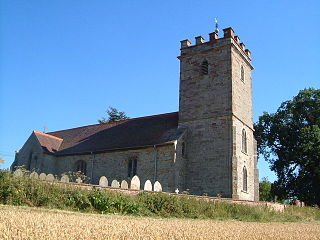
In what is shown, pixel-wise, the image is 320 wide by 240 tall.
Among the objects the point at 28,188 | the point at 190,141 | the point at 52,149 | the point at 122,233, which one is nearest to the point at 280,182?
the point at 190,141

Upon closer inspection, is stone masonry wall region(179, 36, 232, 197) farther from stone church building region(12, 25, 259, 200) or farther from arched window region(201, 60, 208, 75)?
arched window region(201, 60, 208, 75)

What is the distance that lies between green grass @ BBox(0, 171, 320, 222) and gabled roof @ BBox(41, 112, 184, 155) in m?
9.14

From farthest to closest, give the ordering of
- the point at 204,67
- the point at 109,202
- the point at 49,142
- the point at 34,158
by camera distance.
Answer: the point at 49,142 → the point at 34,158 → the point at 204,67 → the point at 109,202

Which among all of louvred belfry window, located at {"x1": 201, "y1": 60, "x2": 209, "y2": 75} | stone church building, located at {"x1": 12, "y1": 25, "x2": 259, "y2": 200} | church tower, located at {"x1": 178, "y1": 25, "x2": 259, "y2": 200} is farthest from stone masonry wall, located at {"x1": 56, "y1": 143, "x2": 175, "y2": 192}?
louvred belfry window, located at {"x1": 201, "y1": 60, "x2": 209, "y2": 75}

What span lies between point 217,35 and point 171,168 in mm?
11394

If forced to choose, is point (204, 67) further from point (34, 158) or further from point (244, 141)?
point (34, 158)

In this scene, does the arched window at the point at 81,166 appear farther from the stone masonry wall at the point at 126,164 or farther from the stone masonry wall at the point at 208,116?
the stone masonry wall at the point at 208,116

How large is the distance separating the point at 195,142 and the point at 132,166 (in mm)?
5079

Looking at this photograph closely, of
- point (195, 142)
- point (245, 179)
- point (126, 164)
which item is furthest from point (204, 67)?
point (126, 164)

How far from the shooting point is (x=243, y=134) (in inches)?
1042

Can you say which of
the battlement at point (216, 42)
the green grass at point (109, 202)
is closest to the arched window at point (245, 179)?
the green grass at point (109, 202)

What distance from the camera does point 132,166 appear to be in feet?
85.9

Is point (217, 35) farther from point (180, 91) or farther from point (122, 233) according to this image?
point (122, 233)

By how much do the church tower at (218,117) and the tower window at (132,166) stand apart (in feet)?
12.8
